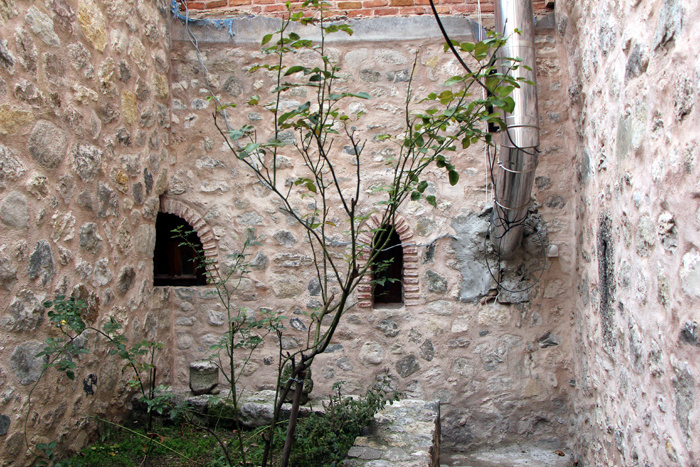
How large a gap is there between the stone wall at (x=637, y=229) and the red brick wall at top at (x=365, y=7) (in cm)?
71

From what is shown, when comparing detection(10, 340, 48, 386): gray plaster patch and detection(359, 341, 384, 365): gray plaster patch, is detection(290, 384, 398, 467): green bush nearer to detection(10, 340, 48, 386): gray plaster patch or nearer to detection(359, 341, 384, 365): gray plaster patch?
detection(359, 341, 384, 365): gray plaster patch

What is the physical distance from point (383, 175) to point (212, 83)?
60.8 inches

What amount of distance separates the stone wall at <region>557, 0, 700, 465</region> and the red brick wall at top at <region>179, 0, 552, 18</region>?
711mm

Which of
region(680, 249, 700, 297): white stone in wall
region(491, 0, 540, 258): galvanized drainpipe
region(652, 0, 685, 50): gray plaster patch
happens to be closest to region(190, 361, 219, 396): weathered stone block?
region(491, 0, 540, 258): galvanized drainpipe

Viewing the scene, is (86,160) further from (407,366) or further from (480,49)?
(407,366)

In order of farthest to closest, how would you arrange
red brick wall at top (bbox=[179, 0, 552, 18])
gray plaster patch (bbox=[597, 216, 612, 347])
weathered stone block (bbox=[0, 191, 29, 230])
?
red brick wall at top (bbox=[179, 0, 552, 18])
gray plaster patch (bbox=[597, 216, 612, 347])
weathered stone block (bbox=[0, 191, 29, 230])

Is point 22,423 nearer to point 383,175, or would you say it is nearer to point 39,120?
point 39,120

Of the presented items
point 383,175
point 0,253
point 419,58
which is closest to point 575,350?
point 383,175

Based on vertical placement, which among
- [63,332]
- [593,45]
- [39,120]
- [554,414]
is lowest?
[554,414]

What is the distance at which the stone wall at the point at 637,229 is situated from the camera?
1.89 metres

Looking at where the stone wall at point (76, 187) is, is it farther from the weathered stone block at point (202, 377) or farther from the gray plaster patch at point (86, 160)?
the weathered stone block at point (202, 377)

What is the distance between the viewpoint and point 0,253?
2.33 m

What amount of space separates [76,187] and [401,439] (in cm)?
231

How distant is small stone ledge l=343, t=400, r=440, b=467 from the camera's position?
2.65m
